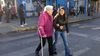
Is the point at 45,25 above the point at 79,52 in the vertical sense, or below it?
above

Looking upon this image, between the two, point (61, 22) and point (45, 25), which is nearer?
point (45, 25)

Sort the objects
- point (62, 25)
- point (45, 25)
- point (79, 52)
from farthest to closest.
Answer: point (79, 52) < point (62, 25) < point (45, 25)

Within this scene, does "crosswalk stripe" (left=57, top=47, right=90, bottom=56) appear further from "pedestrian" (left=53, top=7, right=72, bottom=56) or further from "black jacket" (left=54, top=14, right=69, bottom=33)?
"black jacket" (left=54, top=14, right=69, bottom=33)

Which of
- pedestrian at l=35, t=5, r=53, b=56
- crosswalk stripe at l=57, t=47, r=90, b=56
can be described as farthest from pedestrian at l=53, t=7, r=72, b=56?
crosswalk stripe at l=57, t=47, r=90, b=56

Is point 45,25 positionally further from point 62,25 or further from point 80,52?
point 80,52

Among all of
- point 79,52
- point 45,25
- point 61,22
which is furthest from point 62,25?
point 79,52

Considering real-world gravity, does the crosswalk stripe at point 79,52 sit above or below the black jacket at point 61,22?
below

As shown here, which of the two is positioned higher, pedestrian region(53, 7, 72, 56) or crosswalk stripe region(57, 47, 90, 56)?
pedestrian region(53, 7, 72, 56)

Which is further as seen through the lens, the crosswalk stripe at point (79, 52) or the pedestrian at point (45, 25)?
the crosswalk stripe at point (79, 52)

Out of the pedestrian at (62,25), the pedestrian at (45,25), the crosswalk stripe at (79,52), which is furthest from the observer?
the crosswalk stripe at (79,52)

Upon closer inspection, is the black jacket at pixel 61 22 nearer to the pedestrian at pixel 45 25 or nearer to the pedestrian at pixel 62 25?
the pedestrian at pixel 62 25

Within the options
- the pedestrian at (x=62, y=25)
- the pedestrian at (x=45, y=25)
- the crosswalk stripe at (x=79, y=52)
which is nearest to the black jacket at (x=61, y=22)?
the pedestrian at (x=62, y=25)

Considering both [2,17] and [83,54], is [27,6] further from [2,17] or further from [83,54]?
[83,54]

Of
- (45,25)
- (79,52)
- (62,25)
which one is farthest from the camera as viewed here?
(79,52)
